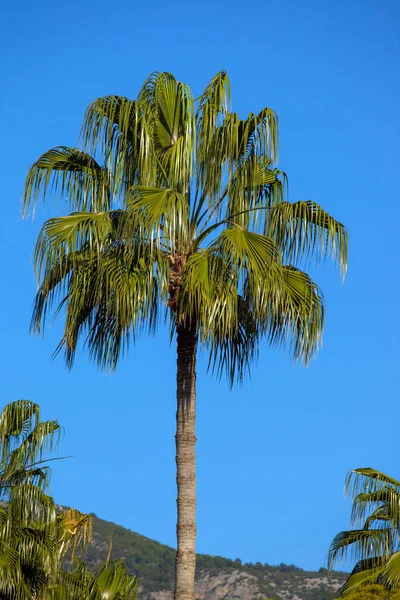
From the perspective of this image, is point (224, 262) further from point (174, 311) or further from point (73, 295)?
point (73, 295)

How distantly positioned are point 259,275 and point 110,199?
8.12ft

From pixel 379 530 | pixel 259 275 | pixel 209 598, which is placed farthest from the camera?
pixel 209 598

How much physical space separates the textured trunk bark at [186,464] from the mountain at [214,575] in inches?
2878

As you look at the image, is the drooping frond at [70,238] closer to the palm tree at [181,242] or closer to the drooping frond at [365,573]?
the palm tree at [181,242]

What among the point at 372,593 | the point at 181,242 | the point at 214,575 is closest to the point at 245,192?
the point at 181,242

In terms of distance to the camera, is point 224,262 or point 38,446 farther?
point 38,446

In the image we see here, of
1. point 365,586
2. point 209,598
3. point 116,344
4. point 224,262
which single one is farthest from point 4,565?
point 209,598

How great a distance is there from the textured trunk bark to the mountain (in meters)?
73.1

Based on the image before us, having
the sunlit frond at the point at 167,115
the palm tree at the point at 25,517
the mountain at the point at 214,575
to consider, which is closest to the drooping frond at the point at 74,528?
the palm tree at the point at 25,517

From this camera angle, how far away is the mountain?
90.9 metres

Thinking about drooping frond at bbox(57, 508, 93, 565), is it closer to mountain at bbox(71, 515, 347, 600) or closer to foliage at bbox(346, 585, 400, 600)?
foliage at bbox(346, 585, 400, 600)

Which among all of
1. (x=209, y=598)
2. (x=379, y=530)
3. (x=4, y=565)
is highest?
(x=209, y=598)

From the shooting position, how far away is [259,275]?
13195 mm

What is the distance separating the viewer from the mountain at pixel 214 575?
90.9 metres
